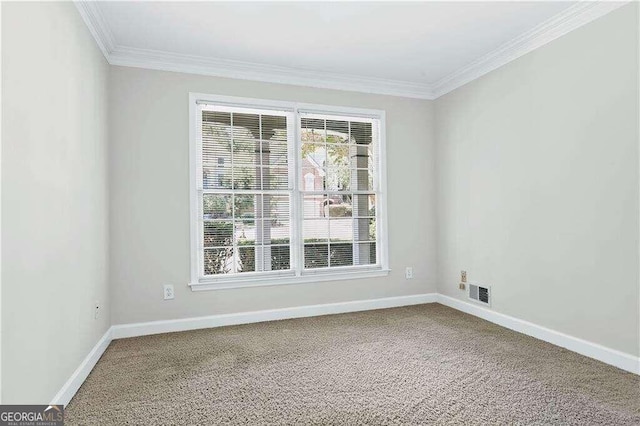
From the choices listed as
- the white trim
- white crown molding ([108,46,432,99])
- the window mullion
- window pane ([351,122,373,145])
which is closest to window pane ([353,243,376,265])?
the window mullion

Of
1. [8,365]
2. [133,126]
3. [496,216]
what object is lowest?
[8,365]

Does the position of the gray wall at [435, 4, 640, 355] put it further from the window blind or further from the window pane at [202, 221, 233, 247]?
the window pane at [202, 221, 233, 247]

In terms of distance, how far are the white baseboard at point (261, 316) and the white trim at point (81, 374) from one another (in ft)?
0.92

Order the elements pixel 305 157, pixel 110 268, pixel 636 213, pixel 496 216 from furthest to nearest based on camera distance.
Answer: pixel 305 157 → pixel 496 216 → pixel 110 268 → pixel 636 213

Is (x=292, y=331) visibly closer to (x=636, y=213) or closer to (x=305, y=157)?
(x=305, y=157)

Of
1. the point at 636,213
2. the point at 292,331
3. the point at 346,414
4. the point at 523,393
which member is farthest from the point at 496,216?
the point at 346,414

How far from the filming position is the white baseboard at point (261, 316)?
3359 millimetres

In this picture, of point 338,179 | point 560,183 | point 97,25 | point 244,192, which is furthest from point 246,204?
point 560,183

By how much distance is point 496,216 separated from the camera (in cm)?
357

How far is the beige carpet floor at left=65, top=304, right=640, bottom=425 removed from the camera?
198 centimetres

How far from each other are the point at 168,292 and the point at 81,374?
112cm

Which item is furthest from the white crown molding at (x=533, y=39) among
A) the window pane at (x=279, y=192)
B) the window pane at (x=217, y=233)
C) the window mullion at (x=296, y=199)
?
the window pane at (x=217, y=233)

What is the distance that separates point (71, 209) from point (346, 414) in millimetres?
2011

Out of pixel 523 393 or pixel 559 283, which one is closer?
pixel 523 393
